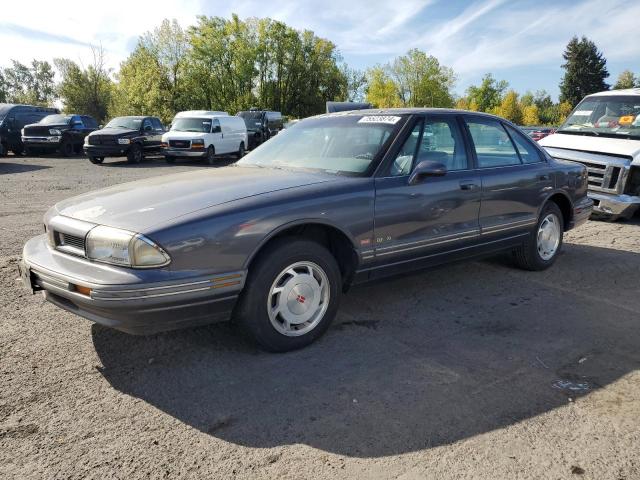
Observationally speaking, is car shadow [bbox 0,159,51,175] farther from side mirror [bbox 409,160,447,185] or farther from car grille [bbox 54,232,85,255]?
side mirror [bbox 409,160,447,185]

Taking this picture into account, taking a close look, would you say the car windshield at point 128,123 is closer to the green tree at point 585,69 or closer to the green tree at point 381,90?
the green tree at point 381,90

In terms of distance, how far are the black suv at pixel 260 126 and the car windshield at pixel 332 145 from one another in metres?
22.9

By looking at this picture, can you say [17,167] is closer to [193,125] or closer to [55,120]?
[55,120]

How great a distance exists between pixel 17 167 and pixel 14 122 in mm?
4317

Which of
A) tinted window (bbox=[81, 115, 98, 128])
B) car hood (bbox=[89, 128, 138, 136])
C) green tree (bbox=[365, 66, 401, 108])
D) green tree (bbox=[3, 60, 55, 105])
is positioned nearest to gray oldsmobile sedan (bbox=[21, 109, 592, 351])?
car hood (bbox=[89, 128, 138, 136])

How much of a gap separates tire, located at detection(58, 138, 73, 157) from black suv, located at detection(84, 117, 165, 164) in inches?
95.8

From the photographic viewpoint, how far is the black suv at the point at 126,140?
56.2 feet

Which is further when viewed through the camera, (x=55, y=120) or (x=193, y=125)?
(x=55, y=120)

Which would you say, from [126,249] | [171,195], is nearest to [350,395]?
[126,249]

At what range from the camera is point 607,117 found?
870 cm

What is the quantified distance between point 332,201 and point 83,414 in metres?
1.92

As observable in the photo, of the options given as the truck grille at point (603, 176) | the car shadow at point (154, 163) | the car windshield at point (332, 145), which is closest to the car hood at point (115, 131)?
the car shadow at point (154, 163)

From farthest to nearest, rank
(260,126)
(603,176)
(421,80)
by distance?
1. (421,80)
2. (260,126)
3. (603,176)

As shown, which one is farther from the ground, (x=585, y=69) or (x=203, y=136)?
(x=585, y=69)
